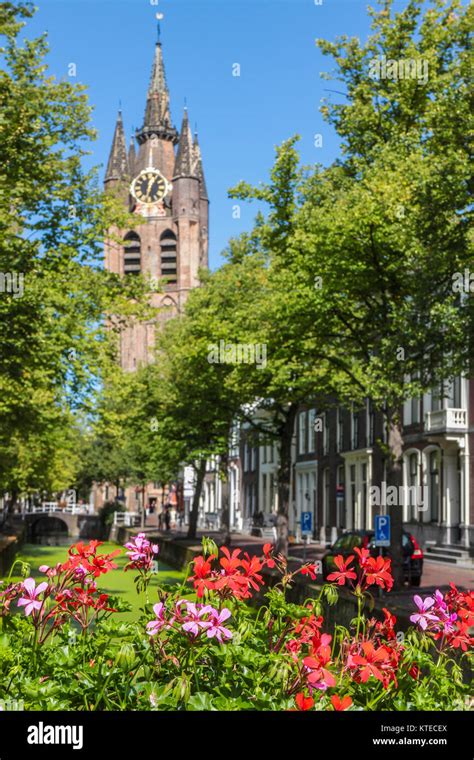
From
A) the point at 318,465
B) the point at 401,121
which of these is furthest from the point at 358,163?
the point at 318,465

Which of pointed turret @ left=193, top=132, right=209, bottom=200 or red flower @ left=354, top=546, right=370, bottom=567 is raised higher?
pointed turret @ left=193, top=132, right=209, bottom=200

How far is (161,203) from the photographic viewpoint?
142m

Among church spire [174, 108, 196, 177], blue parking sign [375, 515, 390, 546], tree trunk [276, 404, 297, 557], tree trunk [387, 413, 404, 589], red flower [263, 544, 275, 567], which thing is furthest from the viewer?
church spire [174, 108, 196, 177]

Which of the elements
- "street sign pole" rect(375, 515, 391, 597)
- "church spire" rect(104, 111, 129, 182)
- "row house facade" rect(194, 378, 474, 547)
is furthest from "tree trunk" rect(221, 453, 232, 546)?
"church spire" rect(104, 111, 129, 182)

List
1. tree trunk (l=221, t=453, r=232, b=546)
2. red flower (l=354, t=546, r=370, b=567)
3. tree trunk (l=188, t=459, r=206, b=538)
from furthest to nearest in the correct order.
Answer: tree trunk (l=188, t=459, r=206, b=538)
tree trunk (l=221, t=453, r=232, b=546)
red flower (l=354, t=546, r=370, b=567)

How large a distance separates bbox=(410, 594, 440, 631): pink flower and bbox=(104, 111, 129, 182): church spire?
139255 millimetres

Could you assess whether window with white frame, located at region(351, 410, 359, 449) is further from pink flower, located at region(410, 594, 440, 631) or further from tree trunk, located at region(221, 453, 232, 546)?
pink flower, located at region(410, 594, 440, 631)

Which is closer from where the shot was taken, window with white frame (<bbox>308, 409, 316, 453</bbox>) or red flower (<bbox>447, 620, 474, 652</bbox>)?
red flower (<bbox>447, 620, 474, 652</bbox>)

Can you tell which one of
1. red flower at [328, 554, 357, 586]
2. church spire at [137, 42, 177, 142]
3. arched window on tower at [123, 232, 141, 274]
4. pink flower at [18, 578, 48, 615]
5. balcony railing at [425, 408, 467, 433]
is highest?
church spire at [137, 42, 177, 142]

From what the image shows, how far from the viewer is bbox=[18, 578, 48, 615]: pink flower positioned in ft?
14.7

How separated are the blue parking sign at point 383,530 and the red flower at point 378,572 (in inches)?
608

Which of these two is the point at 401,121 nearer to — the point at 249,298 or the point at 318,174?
the point at 318,174

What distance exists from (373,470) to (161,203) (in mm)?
100126

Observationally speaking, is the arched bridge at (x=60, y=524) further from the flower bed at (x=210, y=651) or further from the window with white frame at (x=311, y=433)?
the flower bed at (x=210, y=651)
